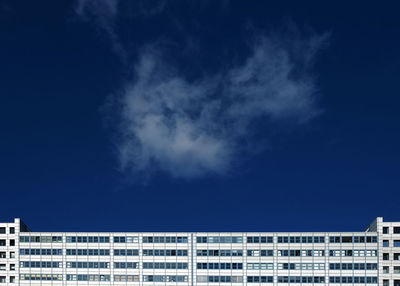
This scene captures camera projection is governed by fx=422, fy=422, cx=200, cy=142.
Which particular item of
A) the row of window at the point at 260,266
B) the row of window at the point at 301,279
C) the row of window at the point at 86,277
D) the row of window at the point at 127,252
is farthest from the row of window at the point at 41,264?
the row of window at the point at 301,279

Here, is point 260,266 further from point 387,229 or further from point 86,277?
point 86,277

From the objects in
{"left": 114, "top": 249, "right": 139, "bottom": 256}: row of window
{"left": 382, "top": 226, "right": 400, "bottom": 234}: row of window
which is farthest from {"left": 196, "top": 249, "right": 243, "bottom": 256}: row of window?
{"left": 382, "top": 226, "right": 400, "bottom": 234}: row of window

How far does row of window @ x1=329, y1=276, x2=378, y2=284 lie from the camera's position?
11575 cm

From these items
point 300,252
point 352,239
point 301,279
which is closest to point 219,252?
point 300,252

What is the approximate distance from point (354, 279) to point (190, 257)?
151 ft

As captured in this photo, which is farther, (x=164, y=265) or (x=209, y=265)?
(x=164, y=265)

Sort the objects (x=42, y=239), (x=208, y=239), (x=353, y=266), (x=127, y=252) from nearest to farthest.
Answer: (x=353, y=266)
(x=208, y=239)
(x=127, y=252)
(x=42, y=239)

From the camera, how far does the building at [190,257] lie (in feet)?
386

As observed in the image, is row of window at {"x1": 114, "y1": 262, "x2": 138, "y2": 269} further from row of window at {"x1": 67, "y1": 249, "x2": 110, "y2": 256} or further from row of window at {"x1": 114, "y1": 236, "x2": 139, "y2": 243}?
row of window at {"x1": 114, "y1": 236, "x2": 139, "y2": 243}

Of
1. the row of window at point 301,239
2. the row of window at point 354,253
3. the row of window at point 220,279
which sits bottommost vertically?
the row of window at point 220,279

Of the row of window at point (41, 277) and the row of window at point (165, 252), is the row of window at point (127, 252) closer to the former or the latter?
the row of window at point (165, 252)

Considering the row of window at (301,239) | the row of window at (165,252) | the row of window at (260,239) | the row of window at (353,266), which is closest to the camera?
the row of window at (353,266)

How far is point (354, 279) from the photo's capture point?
116562 mm

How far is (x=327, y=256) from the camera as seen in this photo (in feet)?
389
